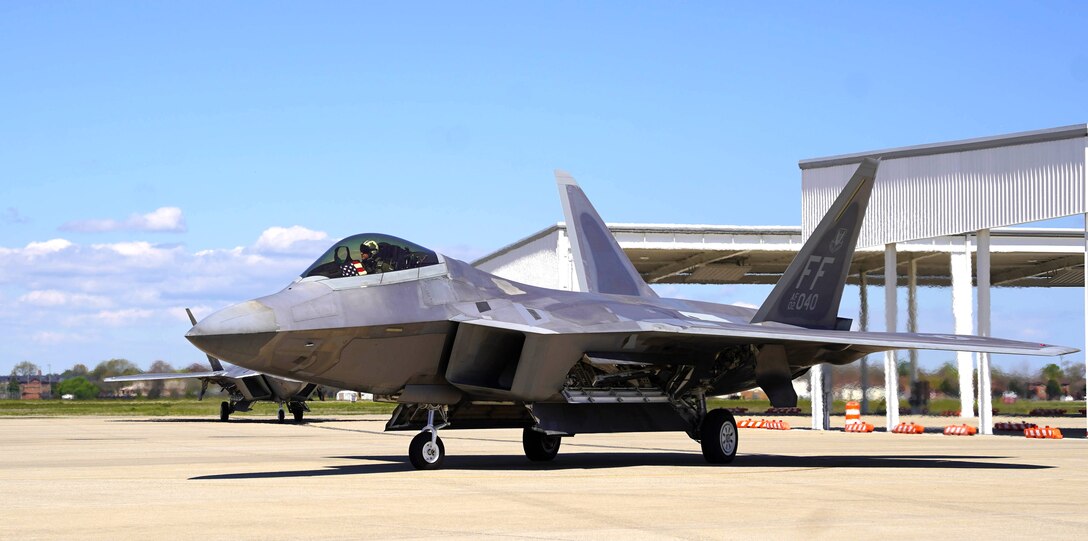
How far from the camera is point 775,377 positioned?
48.5 feet

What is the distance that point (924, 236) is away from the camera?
75.2ft

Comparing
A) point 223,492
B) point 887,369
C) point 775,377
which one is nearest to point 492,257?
point 887,369

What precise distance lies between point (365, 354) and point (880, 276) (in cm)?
2735

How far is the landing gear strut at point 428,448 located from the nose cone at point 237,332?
7.08 feet

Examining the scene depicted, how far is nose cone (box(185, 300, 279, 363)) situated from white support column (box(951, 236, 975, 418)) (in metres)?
22.6

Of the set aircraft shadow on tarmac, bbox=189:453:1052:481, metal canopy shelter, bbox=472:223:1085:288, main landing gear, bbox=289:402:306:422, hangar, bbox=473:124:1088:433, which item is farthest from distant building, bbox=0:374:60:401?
aircraft shadow on tarmac, bbox=189:453:1052:481

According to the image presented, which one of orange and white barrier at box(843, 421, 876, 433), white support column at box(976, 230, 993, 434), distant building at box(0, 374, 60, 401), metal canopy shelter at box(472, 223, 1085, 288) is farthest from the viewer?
distant building at box(0, 374, 60, 401)

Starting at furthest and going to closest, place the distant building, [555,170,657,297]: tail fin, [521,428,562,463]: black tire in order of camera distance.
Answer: the distant building < [555,170,657,297]: tail fin < [521,428,562,463]: black tire

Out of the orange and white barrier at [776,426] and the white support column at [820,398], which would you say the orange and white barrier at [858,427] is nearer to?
the white support column at [820,398]

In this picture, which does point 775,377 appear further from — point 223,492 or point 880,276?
point 880,276

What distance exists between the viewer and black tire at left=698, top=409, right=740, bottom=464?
14.1 meters

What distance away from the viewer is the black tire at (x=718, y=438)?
1412 cm

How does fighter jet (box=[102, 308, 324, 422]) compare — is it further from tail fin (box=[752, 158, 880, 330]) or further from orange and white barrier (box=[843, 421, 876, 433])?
tail fin (box=[752, 158, 880, 330])

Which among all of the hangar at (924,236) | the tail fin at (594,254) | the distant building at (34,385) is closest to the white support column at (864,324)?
the hangar at (924,236)
